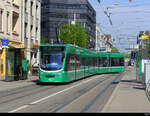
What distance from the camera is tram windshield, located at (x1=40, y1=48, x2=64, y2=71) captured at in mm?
23453

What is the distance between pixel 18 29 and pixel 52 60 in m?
17.0

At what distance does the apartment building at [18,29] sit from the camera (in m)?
28.1

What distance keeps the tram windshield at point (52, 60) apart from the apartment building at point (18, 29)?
4154 mm

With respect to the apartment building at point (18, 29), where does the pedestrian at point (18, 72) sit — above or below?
below

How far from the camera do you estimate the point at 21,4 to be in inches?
1574

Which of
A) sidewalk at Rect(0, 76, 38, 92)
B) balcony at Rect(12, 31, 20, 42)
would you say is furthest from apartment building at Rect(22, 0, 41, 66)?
sidewalk at Rect(0, 76, 38, 92)

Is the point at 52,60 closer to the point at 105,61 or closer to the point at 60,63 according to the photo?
the point at 60,63

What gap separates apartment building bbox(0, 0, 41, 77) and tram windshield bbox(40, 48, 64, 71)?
4154 millimetres

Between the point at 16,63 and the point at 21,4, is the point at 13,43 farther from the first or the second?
the point at 16,63

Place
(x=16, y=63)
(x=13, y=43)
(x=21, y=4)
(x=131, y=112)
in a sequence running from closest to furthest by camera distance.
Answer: (x=131, y=112), (x=16, y=63), (x=13, y=43), (x=21, y=4)

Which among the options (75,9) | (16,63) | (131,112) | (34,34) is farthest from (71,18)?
(131,112)

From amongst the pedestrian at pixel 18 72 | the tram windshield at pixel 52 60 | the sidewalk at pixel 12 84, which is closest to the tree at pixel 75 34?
the pedestrian at pixel 18 72

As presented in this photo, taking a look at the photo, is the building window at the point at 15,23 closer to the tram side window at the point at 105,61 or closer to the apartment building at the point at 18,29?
the apartment building at the point at 18,29

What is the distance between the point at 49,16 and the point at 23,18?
47.4 m
